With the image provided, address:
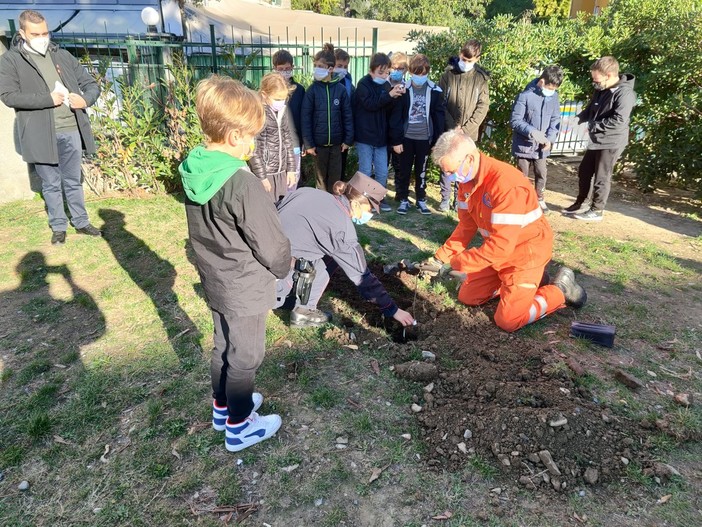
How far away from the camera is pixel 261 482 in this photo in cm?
261

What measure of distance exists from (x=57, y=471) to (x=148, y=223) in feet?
13.1

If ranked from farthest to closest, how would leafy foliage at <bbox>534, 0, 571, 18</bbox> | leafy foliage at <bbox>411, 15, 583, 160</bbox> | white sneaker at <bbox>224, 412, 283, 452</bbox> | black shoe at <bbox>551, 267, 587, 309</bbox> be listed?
leafy foliage at <bbox>534, 0, 571, 18</bbox>, leafy foliage at <bbox>411, 15, 583, 160</bbox>, black shoe at <bbox>551, 267, 587, 309</bbox>, white sneaker at <bbox>224, 412, 283, 452</bbox>

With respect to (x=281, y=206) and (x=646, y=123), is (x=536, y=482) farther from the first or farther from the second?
(x=646, y=123)

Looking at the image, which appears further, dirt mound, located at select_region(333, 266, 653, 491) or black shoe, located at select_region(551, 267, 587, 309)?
black shoe, located at select_region(551, 267, 587, 309)

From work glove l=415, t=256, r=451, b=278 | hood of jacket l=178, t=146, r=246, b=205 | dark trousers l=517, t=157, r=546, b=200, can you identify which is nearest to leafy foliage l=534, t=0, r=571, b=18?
dark trousers l=517, t=157, r=546, b=200

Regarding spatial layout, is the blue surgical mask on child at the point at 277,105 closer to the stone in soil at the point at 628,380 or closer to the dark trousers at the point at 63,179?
the dark trousers at the point at 63,179

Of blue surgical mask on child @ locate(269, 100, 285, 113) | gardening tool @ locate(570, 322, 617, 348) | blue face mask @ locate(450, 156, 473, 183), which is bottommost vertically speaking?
gardening tool @ locate(570, 322, 617, 348)

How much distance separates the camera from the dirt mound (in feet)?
8.61

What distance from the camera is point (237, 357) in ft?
8.29

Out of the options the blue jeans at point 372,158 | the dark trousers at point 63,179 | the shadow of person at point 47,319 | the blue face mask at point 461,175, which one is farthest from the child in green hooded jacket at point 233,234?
the blue jeans at point 372,158

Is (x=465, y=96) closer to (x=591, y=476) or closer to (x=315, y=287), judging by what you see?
(x=315, y=287)

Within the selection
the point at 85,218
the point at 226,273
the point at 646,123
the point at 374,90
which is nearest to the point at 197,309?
the point at 226,273

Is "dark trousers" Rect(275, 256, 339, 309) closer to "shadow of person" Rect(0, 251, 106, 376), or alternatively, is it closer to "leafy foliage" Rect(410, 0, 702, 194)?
"shadow of person" Rect(0, 251, 106, 376)

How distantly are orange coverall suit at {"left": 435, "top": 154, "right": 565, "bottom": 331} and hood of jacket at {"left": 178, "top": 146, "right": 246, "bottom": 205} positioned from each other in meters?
2.20
